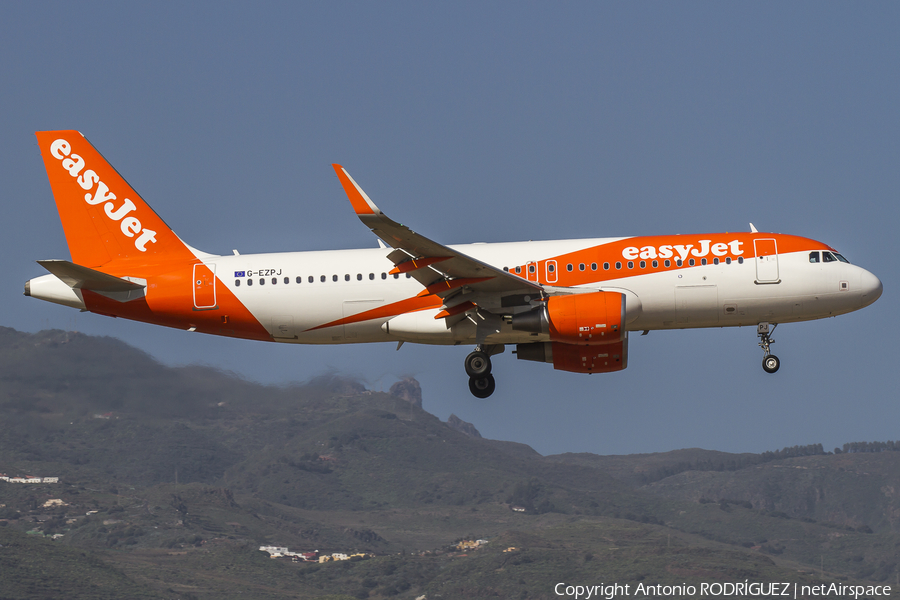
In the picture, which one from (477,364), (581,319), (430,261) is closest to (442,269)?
(430,261)

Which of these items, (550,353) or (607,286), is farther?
(550,353)

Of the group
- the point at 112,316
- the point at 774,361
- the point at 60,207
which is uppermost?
the point at 60,207

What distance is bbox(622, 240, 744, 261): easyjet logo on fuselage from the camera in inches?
1417

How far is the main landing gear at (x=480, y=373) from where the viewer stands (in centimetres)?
3788

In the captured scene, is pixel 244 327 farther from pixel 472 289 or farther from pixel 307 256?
pixel 472 289

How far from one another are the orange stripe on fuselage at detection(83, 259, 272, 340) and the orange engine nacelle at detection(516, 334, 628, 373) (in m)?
9.98

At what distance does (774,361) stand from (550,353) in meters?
8.00

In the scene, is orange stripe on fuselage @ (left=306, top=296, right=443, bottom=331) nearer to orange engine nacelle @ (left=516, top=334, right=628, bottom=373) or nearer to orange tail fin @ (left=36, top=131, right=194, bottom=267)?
orange engine nacelle @ (left=516, top=334, right=628, bottom=373)

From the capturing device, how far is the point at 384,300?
119ft

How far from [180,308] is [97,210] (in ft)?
18.7

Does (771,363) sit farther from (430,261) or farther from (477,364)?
(430,261)

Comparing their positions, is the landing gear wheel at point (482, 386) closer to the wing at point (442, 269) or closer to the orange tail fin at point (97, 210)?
the wing at point (442, 269)

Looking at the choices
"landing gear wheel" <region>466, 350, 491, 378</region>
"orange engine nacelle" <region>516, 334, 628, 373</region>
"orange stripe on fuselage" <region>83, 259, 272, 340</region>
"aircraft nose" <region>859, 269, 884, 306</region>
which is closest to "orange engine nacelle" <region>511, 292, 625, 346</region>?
"orange engine nacelle" <region>516, 334, 628, 373</region>

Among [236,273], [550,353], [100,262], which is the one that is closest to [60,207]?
[100,262]
